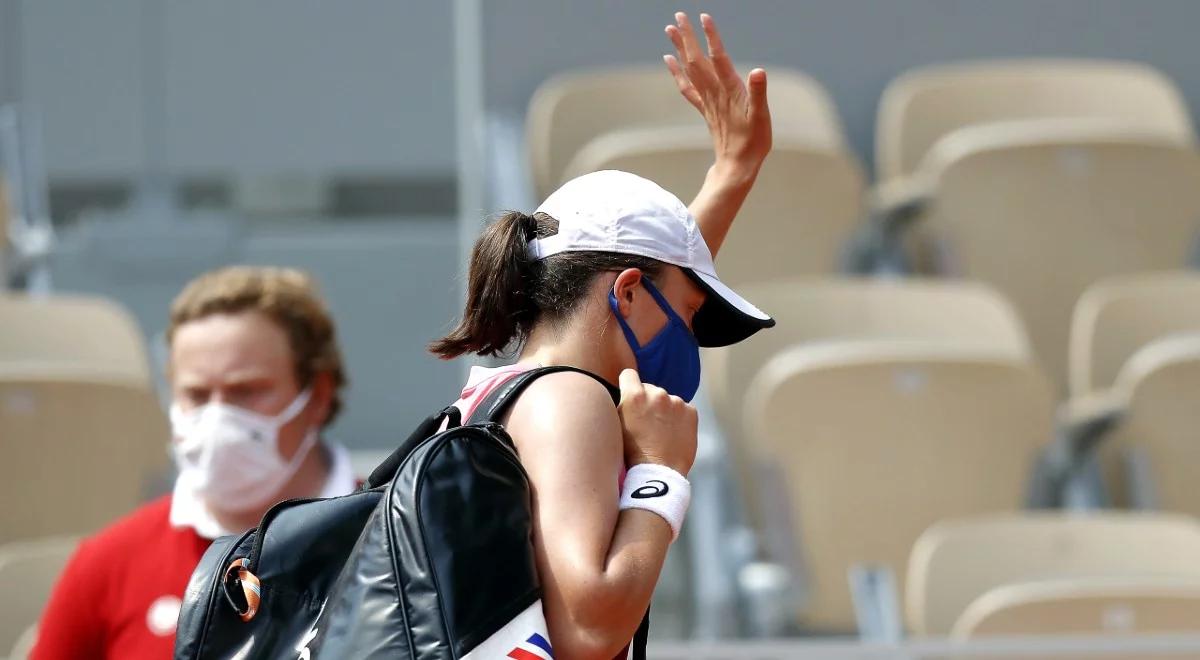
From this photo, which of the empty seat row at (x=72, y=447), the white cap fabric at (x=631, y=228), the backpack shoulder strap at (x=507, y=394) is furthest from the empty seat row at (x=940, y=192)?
the backpack shoulder strap at (x=507, y=394)

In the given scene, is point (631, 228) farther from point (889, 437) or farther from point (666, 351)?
point (889, 437)

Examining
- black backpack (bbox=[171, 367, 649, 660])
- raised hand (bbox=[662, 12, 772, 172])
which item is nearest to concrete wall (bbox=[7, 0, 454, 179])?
raised hand (bbox=[662, 12, 772, 172])

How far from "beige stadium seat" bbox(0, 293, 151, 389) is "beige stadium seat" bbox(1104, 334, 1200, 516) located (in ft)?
6.93

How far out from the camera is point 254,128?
4.08 m

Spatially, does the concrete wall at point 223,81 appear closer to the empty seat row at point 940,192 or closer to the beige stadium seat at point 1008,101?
the empty seat row at point 940,192

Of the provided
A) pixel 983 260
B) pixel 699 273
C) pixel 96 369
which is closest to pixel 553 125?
pixel 983 260

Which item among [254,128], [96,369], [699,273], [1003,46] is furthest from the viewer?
[1003,46]

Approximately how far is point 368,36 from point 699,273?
8.45ft

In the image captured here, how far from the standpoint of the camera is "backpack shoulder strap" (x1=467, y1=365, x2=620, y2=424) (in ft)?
4.97

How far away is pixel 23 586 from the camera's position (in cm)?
→ 288

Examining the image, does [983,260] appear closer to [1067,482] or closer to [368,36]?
[1067,482]

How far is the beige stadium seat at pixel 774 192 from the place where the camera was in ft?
13.9

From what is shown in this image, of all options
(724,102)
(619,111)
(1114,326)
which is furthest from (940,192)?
(724,102)

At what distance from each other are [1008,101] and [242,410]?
3.23 m
